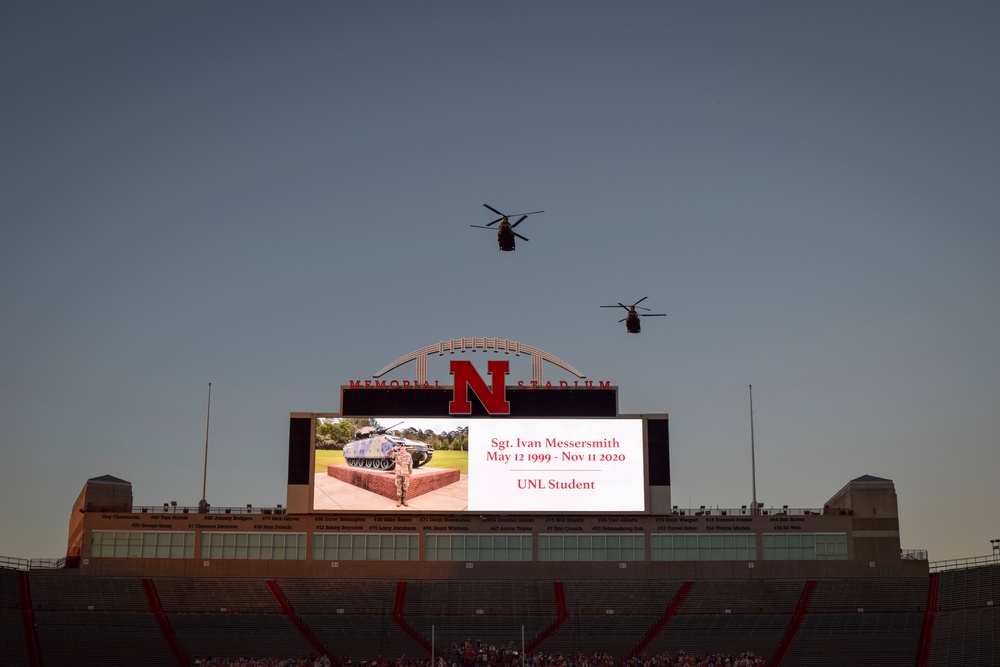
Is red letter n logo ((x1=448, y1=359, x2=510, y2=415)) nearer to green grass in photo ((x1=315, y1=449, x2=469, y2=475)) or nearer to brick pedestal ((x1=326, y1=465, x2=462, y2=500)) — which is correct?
green grass in photo ((x1=315, y1=449, x2=469, y2=475))

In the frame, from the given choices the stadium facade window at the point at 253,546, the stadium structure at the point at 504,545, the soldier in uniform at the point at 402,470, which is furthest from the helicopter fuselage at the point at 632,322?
the stadium facade window at the point at 253,546

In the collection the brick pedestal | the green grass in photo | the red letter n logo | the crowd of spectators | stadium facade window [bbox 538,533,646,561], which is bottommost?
the crowd of spectators

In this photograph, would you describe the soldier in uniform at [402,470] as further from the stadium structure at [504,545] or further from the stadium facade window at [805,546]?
the stadium facade window at [805,546]

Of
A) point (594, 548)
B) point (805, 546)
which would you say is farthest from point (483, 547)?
point (805, 546)

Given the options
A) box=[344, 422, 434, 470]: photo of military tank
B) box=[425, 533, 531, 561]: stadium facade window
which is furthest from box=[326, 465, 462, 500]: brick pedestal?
box=[425, 533, 531, 561]: stadium facade window

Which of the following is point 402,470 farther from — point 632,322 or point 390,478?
point 632,322
